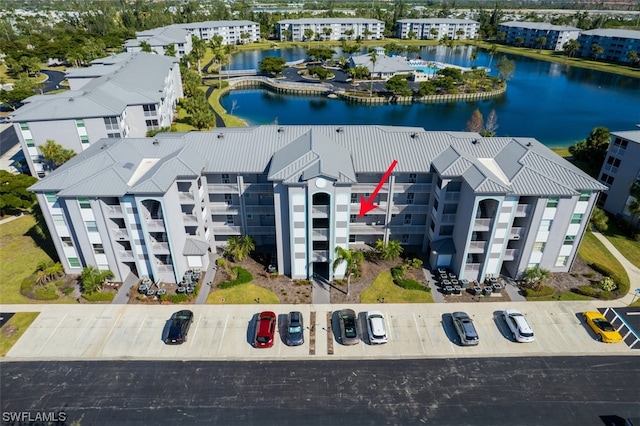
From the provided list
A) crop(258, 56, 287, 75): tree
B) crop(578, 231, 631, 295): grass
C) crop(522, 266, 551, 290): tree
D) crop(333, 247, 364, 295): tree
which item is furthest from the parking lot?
crop(258, 56, 287, 75): tree

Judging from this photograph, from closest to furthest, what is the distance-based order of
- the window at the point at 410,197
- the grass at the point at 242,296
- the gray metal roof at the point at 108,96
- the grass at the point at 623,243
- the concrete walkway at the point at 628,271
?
1. the grass at the point at 242,296
2. the concrete walkway at the point at 628,271
3. the window at the point at 410,197
4. the grass at the point at 623,243
5. the gray metal roof at the point at 108,96

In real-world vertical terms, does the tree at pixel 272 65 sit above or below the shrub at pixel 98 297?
above

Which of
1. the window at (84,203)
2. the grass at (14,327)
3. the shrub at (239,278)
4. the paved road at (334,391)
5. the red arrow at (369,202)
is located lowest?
the paved road at (334,391)

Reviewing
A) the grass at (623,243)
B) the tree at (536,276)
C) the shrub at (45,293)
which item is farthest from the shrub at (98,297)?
the grass at (623,243)

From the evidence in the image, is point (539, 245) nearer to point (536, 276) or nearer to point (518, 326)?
point (536, 276)

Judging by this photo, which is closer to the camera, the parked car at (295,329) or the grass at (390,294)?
the parked car at (295,329)

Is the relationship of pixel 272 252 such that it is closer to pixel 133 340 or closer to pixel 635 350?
pixel 133 340

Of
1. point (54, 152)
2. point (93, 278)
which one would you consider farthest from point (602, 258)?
point (54, 152)

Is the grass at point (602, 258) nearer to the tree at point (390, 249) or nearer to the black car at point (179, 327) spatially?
the tree at point (390, 249)
